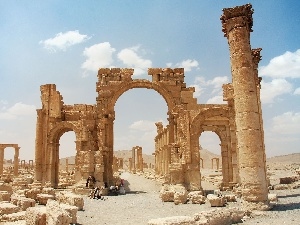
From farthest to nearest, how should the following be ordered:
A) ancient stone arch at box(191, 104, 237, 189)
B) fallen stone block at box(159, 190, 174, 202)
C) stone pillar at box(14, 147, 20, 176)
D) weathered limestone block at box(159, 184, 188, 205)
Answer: stone pillar at box(14, 147, 20, 176) → ancient stone arch at box(191, 104, 237, 189) → fallen stone block at box(159, 190, 174, 202) → weathered limestone block at box(159, 184, 188, 205)

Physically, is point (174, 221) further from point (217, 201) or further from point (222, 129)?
point (222, 129)

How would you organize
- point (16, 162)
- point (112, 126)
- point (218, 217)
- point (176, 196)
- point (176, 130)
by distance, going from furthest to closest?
point (16, 162)
point (112, 126)
point (176, 130)
point (176, 196)
point (218, 217)

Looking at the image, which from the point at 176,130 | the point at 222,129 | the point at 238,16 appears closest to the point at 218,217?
the point at 238,16

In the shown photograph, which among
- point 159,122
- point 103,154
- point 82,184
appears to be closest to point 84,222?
point 82,184

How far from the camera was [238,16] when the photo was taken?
12016 millimetres

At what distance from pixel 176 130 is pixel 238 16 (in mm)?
10190

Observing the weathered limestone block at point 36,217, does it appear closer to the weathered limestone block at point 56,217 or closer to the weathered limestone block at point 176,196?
the weathered limestone block at point 56,217

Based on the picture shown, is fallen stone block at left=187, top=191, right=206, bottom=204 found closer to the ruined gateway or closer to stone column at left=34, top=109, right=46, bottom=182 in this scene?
the ruined gateway

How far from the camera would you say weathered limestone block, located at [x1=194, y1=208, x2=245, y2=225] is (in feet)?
26.2

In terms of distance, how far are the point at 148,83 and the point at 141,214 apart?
12.0 m

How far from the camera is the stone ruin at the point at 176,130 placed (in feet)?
37.4

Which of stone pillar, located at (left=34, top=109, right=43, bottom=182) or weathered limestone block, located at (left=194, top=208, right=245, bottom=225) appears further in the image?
stone pillar, located at (left=34, top=109, right=43, bottom=182)

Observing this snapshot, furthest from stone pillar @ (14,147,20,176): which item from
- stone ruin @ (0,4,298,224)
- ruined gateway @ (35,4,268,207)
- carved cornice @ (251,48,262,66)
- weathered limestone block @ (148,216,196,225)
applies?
weathered limestone block @ (148,216,196,225)

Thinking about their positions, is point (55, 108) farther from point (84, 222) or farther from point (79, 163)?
point (84, 222)
